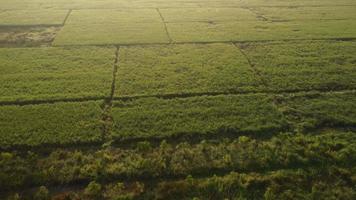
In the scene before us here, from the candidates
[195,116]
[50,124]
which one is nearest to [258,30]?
[195,116]

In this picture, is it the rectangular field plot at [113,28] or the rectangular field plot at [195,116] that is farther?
the rectangular field plot at [113,28]

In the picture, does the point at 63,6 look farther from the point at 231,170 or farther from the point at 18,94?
the point at 231,170

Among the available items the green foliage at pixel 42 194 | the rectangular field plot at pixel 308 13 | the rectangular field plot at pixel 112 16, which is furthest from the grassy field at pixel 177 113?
the rectangular field plot at pixel 308 13

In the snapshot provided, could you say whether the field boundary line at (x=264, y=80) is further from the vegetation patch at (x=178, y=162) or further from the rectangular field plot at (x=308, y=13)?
the rectangular field plot at (x=308, y=13)

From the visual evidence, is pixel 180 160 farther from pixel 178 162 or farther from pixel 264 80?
pixel 264 80

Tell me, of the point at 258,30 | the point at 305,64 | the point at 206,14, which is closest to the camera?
the point at 305,64

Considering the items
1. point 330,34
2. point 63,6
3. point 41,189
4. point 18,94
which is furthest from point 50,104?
point 63,6
